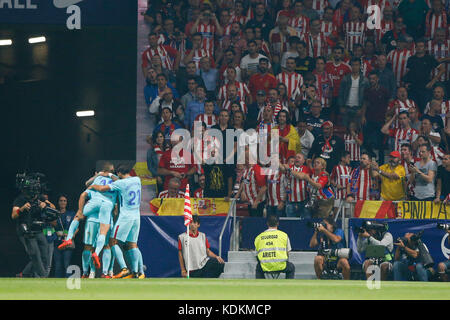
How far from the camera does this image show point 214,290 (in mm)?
11930

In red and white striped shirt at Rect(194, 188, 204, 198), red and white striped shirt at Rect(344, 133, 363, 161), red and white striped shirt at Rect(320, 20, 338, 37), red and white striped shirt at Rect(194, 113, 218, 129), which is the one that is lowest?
red and white striped shirt at Rect(194, 188, 204, 198)

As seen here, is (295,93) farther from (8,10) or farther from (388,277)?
(8,10)

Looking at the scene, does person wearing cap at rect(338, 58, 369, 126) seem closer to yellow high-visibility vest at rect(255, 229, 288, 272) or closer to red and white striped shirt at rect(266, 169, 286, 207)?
red and white striped shirt at rect(266, 169, 286, 207)

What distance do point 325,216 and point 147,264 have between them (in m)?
3.60

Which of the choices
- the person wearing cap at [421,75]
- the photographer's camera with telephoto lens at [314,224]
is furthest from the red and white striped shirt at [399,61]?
the photographer's camera with telephoto lens at [314,224]

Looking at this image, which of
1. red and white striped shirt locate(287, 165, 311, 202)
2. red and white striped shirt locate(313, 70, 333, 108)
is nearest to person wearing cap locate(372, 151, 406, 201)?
red and white striped shirt locate(287, 165, 311, 202)

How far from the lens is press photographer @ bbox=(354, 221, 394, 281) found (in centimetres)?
1539

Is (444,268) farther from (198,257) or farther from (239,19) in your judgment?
(239,19)

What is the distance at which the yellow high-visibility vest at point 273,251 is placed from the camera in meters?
15.2

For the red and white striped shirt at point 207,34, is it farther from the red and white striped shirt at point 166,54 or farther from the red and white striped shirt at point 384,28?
the red and white striped shirt at point 384,28

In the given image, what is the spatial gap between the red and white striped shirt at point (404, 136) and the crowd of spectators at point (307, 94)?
0.02m

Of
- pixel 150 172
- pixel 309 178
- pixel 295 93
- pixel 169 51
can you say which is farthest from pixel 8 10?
pixel 309 178

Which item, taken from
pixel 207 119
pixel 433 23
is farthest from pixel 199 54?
pixel 433 23

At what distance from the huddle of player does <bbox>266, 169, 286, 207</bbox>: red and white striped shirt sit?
3532 millimetres
